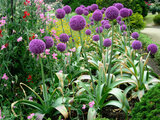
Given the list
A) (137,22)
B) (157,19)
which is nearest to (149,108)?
(137,22)

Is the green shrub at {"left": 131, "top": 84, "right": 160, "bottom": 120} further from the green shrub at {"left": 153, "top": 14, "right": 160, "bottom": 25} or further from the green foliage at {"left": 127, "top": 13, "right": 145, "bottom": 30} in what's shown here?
the green shrub at {"left": 153, "top": 14, "right": 160, "bottom": 25}

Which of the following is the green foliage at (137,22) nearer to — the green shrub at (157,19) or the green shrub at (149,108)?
the green shrub at (157,19)

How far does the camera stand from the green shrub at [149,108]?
4.75ft

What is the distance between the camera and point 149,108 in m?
1.55

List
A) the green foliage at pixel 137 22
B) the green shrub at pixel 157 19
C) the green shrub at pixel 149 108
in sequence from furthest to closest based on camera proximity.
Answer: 1. the green shrub at pixel 157 19
2. the green foliage at pixel 137 22
3. the green shrub at pixel 149 108

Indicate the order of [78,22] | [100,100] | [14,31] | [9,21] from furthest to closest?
[9,21]
[14,31]
[100,100]
[78,22]

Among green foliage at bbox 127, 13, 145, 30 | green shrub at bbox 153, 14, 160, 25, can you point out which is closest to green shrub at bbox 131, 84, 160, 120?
green foliage at bbox 127, 13, 145, 30

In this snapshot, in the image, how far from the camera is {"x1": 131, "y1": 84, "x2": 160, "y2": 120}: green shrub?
4.75ft

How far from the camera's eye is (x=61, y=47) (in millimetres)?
2572

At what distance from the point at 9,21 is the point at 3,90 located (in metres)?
1.05

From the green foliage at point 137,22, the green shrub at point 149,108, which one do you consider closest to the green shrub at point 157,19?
the green foliage at point 137,22

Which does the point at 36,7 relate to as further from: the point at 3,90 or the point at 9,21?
the point at 3,90

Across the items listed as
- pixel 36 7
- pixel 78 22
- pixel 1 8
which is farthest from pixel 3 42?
pixel 78 22

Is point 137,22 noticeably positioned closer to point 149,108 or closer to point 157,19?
point 157,19
